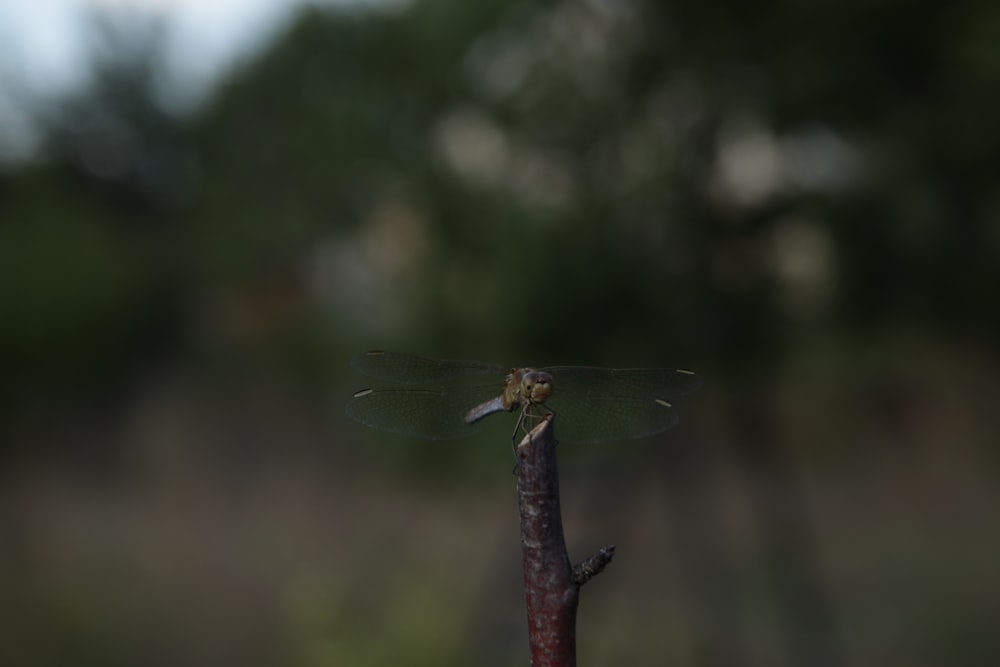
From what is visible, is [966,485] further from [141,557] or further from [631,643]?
[141,557]

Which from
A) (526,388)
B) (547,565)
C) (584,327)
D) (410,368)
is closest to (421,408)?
(410,368)

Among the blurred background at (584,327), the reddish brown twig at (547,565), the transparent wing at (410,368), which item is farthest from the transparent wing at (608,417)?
the blurred background at (584,327)

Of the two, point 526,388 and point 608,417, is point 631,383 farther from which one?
point 526,388

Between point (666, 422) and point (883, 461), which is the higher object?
point (666, 422)

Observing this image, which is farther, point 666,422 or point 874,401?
point 874,401

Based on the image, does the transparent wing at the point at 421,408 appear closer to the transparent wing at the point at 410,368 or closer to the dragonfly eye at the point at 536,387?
the transparent wing at the point at 410,368

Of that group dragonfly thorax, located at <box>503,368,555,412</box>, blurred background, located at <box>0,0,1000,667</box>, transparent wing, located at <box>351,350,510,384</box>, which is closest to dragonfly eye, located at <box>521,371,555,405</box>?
dragonfly thorax, located at <box>503,368,555,412</box>

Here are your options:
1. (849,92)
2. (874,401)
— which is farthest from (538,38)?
(874,401)
